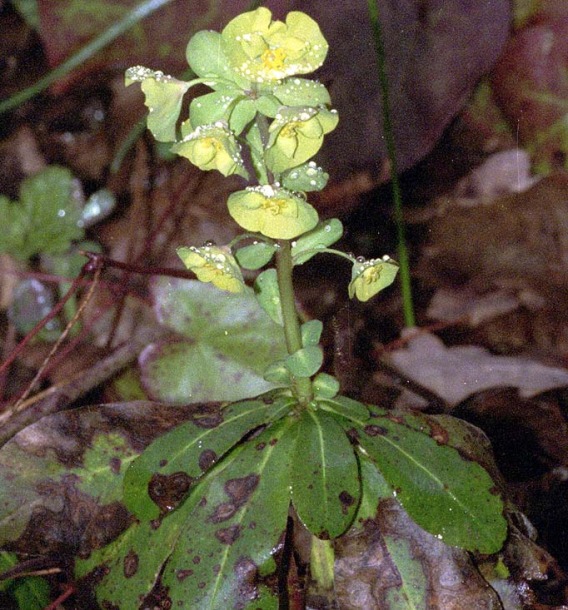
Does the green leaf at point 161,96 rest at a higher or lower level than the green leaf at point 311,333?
higher

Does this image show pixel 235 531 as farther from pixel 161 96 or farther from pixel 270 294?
pixel 161 96

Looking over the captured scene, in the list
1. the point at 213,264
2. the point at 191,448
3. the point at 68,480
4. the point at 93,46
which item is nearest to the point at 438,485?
the point at 191,448

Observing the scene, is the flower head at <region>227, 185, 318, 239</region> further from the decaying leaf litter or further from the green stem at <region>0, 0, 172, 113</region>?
the green stem at <region>0, 0, 172, 113</region>

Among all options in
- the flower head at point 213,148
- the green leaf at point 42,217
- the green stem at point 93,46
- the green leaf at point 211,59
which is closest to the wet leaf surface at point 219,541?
the flower head at point 213,148

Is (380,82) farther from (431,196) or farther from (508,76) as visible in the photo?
(508,76)

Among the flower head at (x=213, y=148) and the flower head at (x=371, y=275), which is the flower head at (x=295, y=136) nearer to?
the flower head at (x=213, y=148)

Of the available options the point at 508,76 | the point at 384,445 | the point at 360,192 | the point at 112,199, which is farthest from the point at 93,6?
the point at 384,445

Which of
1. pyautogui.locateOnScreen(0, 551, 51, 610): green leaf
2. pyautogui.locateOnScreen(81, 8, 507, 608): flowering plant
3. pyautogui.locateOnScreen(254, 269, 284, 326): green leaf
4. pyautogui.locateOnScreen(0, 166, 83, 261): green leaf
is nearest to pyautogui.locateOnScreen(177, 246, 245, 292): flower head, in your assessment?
pyautogui.locateOnScreen(81, 8, 507, 608): flowering plant
